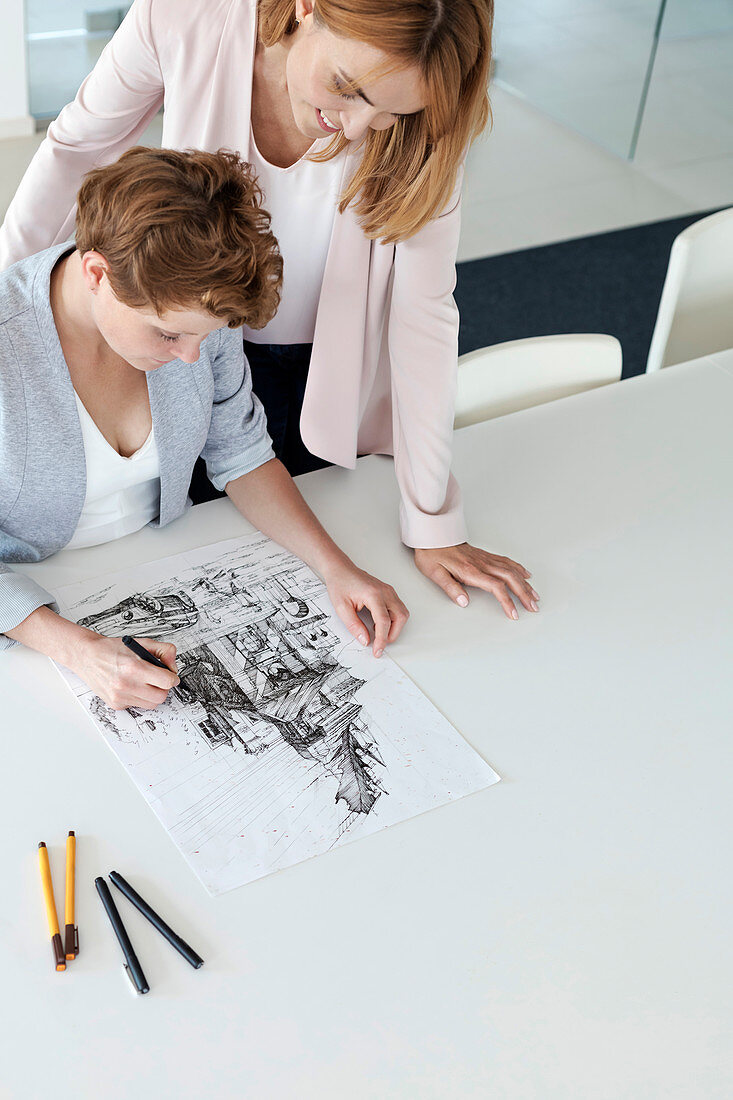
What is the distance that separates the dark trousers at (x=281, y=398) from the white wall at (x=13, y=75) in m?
2.72

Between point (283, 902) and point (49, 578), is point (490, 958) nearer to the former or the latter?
point (283, 902)

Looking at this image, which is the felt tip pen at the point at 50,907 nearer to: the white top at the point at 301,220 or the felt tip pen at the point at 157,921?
the felt tip pen at the point at 157,921

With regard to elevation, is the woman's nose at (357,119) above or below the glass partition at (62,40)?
above

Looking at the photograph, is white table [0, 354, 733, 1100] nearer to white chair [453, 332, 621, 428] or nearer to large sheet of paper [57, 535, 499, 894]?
large sheet of paper [57, 535, 499, 894]

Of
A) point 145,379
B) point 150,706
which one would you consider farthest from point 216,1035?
point 145,379

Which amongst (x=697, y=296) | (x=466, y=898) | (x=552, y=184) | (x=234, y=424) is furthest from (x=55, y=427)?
(x=552, y=184)

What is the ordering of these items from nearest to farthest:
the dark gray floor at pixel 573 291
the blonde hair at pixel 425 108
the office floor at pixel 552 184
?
the blonde hair at pixel 425 108, the dark gray floor at pixel 573 291, the office floor at pixel 552 184

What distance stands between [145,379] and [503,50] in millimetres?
3862

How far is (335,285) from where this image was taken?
1.44 m

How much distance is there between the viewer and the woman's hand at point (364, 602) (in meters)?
1.32

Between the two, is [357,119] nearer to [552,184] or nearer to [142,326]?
[142,326]

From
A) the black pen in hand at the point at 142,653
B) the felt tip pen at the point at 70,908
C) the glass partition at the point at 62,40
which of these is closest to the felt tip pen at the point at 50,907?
the felt tip pen at the point at 70,908

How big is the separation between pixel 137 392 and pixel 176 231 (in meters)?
0.28

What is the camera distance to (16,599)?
122 cm
